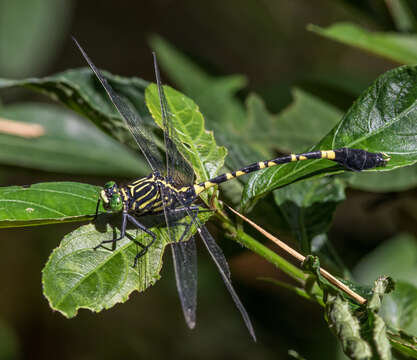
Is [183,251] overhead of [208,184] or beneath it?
beneath

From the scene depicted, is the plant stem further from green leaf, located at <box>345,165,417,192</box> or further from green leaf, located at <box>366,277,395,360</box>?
green leaf, located at <box>345,165,417,192</box>

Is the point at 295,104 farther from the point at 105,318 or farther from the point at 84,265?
the point at 105,318

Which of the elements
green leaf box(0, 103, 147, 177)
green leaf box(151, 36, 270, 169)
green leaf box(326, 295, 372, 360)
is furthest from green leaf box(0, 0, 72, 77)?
green leaf box(326, 295, 372, 360)

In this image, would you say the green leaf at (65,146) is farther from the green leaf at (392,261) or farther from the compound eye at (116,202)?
the green leaf at (392,261)

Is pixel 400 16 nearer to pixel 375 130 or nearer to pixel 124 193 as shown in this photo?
pixel 375 130

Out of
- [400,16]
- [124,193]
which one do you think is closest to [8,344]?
[124,193]

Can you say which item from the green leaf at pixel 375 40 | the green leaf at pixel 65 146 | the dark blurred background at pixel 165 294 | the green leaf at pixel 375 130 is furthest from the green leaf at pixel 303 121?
the green leaf at pixel 375 130
